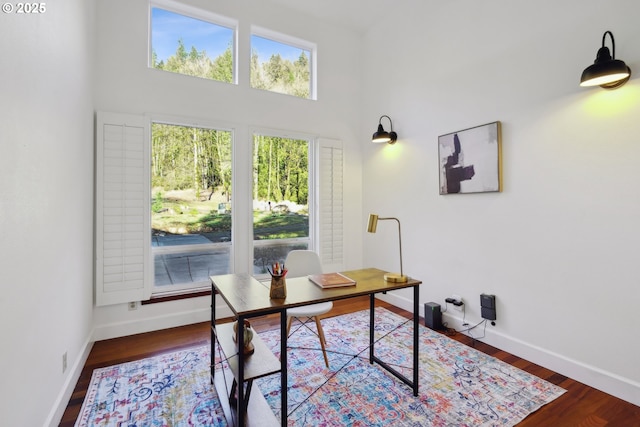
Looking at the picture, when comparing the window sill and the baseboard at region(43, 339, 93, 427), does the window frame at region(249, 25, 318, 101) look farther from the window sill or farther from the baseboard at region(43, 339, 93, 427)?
the baseboard at region(43, 339, 93, 427)

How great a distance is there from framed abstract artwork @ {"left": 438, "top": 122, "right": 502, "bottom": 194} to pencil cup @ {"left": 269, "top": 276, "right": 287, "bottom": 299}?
211cm

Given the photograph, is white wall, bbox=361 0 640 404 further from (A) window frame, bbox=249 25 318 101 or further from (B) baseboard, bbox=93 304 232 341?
(B) baseboard, bbox=93 304 232 341

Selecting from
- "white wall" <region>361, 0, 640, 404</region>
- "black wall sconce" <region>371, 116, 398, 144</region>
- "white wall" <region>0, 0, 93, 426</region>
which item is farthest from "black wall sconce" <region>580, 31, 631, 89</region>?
"white wall" <region>0, 0, 93, 426</region>

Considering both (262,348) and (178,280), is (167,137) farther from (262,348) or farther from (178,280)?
(262,348)

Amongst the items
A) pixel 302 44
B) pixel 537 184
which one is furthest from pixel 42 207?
pixel 302 44

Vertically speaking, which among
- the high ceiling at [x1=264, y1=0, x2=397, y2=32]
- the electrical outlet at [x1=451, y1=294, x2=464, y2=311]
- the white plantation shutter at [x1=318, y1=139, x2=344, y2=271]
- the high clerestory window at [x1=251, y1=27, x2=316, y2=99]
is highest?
the high ceiling at [x1=264, y1=0, x2=397, y2=32]

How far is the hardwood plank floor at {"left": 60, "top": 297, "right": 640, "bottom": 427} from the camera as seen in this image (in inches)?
71.0

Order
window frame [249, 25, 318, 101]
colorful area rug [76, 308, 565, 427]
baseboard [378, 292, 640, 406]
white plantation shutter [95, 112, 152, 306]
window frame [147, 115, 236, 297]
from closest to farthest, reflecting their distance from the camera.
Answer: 1. colorful area rug [76, 308, 565, 427]
2. baseboard [378, 292, 640, 406]
3. white plantation shutter [95, 112, 152, 306]
4. window frame [147, 115, 236, 297]
5. window frame [249, 25, 318, 101]

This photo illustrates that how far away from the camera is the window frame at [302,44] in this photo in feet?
12.3

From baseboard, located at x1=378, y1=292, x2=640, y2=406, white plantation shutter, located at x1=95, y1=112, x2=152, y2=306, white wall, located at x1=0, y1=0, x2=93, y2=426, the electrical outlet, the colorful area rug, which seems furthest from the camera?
the electrical outlet

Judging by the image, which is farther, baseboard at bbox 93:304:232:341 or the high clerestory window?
the high clerestory window

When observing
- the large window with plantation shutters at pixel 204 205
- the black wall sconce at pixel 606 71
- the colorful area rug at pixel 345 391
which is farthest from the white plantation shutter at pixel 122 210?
the black wall sconce at pixel 606 71

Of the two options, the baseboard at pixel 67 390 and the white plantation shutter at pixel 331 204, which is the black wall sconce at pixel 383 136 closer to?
the white plantation shutter at pixel 331 204

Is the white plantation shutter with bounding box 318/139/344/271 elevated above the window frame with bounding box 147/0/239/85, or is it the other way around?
the window frame with bounding box 147/0/239/85
